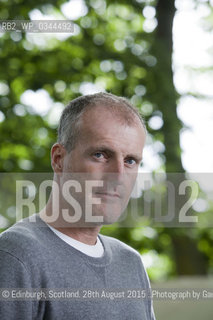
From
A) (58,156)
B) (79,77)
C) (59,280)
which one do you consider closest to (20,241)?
(59,280)

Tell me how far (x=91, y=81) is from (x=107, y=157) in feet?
5.00

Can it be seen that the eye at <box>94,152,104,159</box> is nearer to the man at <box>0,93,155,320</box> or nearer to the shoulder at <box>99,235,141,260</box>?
the man at <box>0,93,155,320</box>

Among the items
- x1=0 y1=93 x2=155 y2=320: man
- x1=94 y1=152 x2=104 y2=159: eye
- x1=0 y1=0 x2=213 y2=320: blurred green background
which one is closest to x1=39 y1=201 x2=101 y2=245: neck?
x1=0 y1=93 x2=155 y2=320: man

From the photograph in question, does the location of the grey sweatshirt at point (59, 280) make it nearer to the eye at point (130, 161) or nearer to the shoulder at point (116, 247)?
the shoulder at point (116, 247)

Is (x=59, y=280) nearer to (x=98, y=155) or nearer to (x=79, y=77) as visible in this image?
(x=98, y=155)

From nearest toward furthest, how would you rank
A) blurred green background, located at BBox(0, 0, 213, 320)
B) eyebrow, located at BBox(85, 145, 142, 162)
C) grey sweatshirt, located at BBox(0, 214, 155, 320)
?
grey sweatshirt, located at BBox(0, 214, 155, 320) → eyebrow, located at BBox(85, 145, 142, 162) → blurred green background, located at BBox(0, 0, 213, 320)

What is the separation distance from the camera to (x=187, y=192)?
6.50 ft

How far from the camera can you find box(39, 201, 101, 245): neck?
649 millimetres

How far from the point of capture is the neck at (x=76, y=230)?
0.65 meters

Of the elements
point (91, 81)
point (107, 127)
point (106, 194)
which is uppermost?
point (91, 81)

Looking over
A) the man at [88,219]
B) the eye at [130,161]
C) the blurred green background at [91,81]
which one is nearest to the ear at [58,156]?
the man at [88,219]

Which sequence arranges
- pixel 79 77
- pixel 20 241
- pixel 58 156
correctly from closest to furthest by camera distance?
pixel 20 241
pixel 58 156
pixel 79 77

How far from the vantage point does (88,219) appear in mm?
647

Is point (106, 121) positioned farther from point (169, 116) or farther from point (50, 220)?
point (169, 116)
